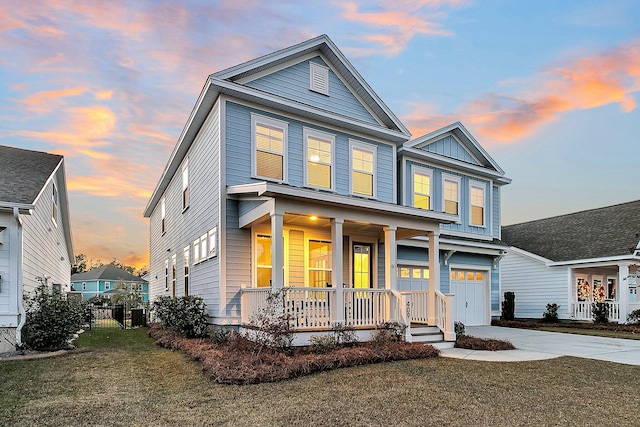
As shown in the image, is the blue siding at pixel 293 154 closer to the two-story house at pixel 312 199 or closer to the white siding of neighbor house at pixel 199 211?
the two-story house at pixel 312 199

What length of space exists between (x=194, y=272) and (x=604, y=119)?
54.7ft

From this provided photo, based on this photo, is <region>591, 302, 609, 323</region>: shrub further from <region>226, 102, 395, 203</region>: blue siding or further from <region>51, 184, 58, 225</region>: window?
<region>51, 184, 58, 225</region>: window

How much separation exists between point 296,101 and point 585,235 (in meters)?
18.1

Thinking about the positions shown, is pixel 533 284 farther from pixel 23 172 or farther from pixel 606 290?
pixel 23 172

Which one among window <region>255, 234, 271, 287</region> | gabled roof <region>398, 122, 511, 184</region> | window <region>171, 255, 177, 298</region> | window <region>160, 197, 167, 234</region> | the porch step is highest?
gabled roof <region>398, 122, 511, 184</region>

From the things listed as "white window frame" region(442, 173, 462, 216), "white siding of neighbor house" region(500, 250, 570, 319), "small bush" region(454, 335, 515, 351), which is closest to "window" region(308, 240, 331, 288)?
"small bush" region(454, 335, 515, 351)

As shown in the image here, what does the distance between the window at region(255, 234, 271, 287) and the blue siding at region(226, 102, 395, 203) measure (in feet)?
5.14

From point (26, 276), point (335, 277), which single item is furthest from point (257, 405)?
point (26, 276)

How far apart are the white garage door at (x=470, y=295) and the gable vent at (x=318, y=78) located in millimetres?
8863

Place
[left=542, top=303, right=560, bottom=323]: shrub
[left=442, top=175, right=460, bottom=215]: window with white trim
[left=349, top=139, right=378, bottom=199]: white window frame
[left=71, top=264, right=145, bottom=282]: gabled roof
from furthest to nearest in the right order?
[left=71, top=264, right=145, bottom=282]: gabled roof → [left=542, top=303, right=560, bottom=323]: shrub → [left=442, top=175, right=460, bottom=215]: window with white trim → [left=349, top=139, right=378, bottom=199]: white window frame

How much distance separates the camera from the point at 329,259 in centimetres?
1235

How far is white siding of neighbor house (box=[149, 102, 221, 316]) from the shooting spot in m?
11.0

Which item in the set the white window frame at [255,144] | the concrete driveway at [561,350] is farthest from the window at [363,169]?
the concrete driveway at [561,350]

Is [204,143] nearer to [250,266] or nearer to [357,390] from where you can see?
[250,266]
